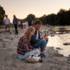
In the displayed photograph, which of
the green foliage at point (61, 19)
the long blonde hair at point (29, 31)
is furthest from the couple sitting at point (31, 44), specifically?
the green foliage at point (61, 19)

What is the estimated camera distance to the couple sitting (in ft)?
38.0

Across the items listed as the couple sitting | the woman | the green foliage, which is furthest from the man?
the green foliage

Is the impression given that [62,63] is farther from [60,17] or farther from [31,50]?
[60,17]

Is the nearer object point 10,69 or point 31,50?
point 10,69

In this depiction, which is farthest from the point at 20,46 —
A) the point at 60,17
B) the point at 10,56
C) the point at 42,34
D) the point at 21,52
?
the point at 60,17

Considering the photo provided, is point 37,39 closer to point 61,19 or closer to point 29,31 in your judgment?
point 29,31

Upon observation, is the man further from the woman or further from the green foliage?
the green foliage

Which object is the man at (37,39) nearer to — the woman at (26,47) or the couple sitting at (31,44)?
the couple sitting at (31,44)

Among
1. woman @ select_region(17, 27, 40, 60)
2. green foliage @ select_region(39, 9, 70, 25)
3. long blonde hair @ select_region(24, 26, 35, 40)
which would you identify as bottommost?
green foliage @ select_region(39, 9, 70, 25)

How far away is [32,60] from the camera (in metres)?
11.8

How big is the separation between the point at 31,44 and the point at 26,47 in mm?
298

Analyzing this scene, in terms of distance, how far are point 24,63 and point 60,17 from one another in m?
111

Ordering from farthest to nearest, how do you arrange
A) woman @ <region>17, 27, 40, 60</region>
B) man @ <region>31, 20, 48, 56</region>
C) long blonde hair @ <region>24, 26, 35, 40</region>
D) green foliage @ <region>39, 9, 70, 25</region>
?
green foliage @ <region>39, 9, 70, 25</region> → man @ <region>31, 20, 48, 56</region> → woman @ <region>17, 27, 40, 60</region> → long blonde hair @ <region>24, 26, 35, 40</region>

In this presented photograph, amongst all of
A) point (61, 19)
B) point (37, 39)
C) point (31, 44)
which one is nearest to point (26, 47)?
point (31, 44)
